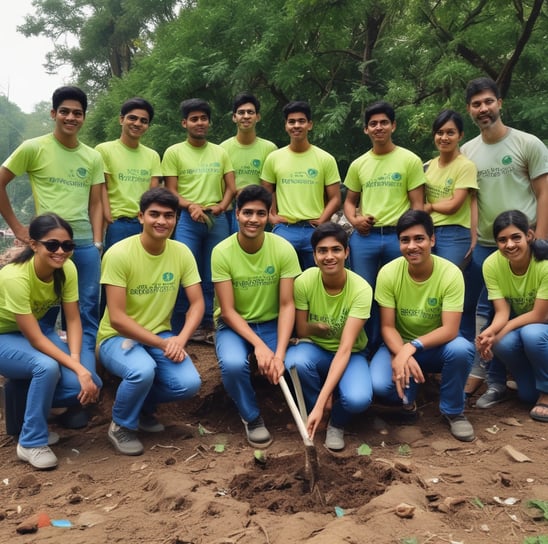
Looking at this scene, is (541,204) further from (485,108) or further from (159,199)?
(159,199)

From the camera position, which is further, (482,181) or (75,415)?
(482,181)

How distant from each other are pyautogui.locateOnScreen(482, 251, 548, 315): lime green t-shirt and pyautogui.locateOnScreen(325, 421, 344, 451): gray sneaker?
1584 mm

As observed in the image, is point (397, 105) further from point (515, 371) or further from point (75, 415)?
point (75, 415)

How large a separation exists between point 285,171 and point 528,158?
1.98 metres

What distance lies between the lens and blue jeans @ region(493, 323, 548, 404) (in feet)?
14.2

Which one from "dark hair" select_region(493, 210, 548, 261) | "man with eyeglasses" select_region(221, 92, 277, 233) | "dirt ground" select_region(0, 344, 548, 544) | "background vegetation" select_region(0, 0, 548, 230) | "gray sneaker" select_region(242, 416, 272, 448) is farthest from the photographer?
"background vegetation" select_region(0, 0, 548, 230)

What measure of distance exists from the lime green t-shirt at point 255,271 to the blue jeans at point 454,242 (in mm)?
1277

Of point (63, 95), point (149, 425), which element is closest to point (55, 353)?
point (149, 425)

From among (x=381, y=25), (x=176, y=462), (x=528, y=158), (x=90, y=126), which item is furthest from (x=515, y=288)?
(x=90, y=126)

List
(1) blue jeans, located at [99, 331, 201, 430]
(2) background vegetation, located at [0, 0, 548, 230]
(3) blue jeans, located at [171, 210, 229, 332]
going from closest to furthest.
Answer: (1) blue jeans, located at [99, 331, 201, 430] → (3) blue jeans, located at [171, 210, 229, 332] → (2) background vegetation, located at [0, 0, 548, 230]

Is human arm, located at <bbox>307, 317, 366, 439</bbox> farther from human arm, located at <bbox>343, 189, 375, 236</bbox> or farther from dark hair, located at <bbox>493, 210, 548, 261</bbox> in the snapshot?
dark hair, located at <bbox>493, 210, 548, 261</bbox>

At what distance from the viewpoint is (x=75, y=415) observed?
4.52m

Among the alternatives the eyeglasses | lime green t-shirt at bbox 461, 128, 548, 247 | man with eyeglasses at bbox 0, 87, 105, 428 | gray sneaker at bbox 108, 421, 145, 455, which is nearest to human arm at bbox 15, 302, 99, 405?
gray sneaker at bbox 108, 421, 145, 455

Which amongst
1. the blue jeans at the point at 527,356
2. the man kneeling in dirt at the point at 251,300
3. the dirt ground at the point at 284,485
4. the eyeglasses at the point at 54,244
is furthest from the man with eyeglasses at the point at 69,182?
the blue jeans at the point at 527,356
